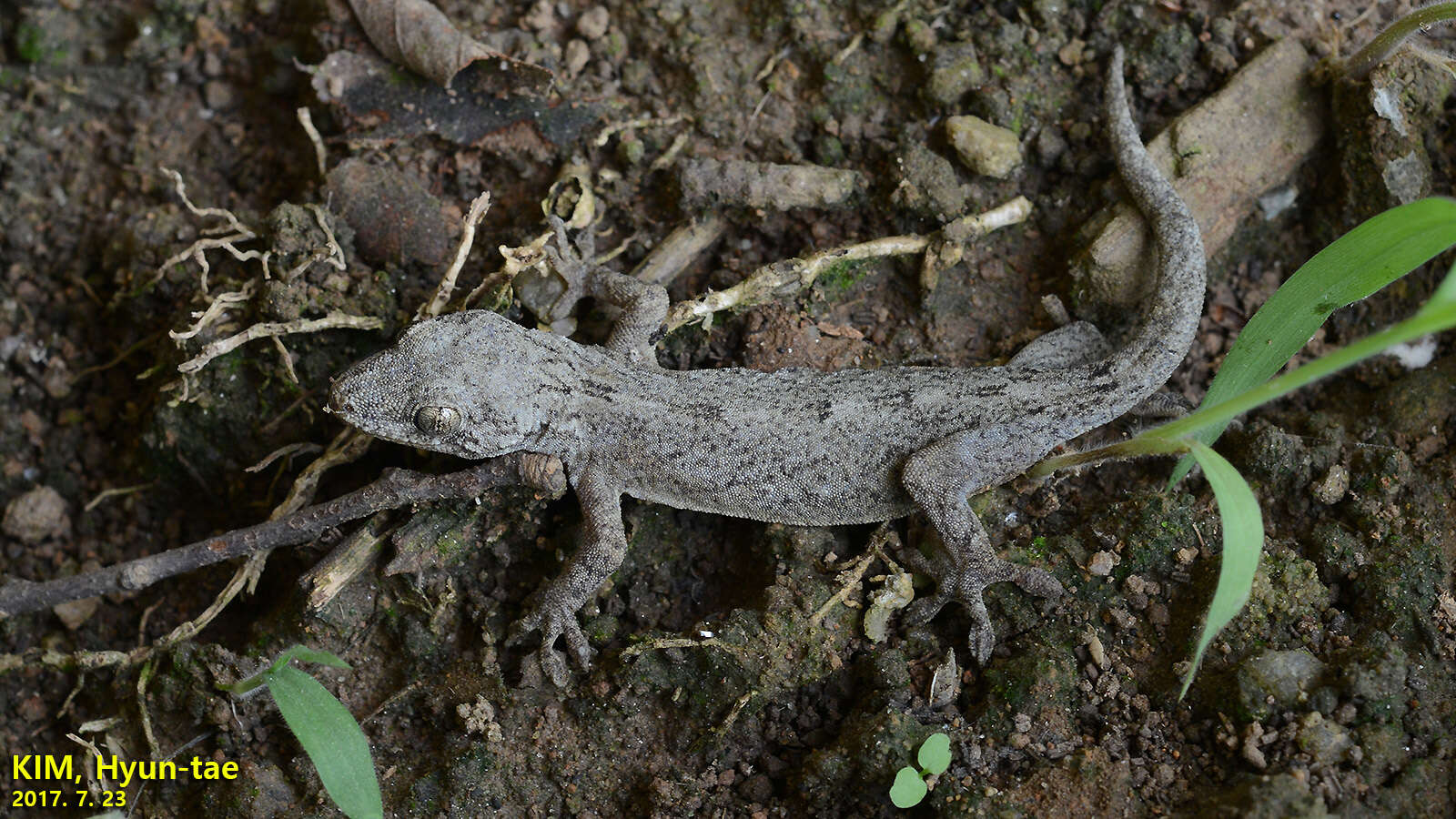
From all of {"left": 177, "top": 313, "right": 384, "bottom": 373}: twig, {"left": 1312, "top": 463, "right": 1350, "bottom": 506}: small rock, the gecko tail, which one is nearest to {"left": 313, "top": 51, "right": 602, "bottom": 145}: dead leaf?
{"left": 177, "top": 313, "right": 384, "bottom": 373}: twig

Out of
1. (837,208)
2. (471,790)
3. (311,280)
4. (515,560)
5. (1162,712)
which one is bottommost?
(471,790)

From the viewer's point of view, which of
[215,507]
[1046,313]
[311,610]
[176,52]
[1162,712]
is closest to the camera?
[1162,712]

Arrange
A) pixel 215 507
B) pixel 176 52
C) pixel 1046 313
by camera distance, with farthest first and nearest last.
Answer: pixel 176 52, pixel 215 507, pixel 1046 313

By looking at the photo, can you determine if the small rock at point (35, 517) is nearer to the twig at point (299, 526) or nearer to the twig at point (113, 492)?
the twig at point (113, 492)

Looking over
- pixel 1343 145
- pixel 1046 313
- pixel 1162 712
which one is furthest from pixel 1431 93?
pixel 1162 712

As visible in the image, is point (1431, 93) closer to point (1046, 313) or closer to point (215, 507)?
point (1046, 313)

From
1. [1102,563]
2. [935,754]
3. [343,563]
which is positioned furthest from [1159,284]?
[343,563]

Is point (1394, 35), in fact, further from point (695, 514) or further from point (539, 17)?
point (539, 17)
